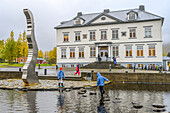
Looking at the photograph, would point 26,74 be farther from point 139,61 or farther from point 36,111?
point 139,61

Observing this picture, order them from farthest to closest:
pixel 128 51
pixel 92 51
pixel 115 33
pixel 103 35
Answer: pixel 92 51, pixel 103 35, pixel 115 33, pixel 128 51

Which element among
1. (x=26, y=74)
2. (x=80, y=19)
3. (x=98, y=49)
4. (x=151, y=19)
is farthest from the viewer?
(x=80, y=19)

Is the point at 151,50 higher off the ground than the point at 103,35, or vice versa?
the point at 103,35

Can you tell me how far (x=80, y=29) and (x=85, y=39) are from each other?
283 centimetres

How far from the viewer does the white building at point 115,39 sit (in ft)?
124

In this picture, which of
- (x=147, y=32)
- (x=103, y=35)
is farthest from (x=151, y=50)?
(x=103, y=35)

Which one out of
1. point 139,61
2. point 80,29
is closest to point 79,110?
point 139,61

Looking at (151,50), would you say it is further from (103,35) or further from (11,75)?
(11,75)

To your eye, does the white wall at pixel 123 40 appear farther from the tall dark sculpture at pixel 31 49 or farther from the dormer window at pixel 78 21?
the tall dark sculpture at pixel 31 49

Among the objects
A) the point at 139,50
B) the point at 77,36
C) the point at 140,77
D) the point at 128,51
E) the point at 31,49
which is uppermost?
the point at 77,36

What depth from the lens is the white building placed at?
124 ft

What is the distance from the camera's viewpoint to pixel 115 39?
40.3 m

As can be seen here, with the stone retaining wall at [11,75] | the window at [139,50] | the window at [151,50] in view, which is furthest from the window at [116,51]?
the stone retaining wall at [11,75]

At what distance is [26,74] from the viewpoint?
1493 cm
